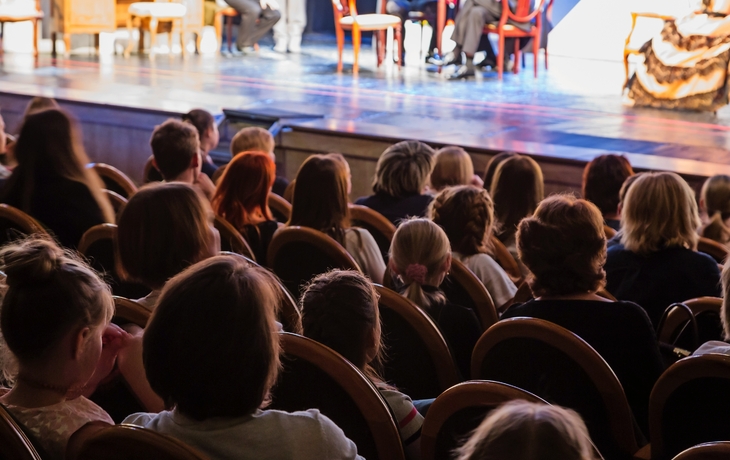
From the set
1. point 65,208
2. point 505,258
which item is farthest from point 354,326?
point 65,208

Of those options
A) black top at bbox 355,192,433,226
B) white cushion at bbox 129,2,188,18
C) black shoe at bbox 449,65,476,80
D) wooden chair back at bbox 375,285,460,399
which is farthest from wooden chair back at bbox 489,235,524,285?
white cushion at bbox 129,2,188,18

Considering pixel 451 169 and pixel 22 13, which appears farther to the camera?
pixel 22 13

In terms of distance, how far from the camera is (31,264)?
3.96 ft

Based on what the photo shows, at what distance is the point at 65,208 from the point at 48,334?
138 cm

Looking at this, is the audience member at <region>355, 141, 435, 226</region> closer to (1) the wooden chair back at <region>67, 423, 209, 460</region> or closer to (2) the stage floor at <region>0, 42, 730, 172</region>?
(2) the stage floor at <region>0, 42, 730, 172</region>

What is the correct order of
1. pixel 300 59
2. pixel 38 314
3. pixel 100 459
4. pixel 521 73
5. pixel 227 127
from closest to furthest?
pixel 100 459, pixel 38 314, pixel 227 127, pixel 521 73, pixel 300 59

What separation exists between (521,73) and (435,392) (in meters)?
6.93

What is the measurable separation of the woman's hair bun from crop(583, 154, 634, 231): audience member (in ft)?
7.19

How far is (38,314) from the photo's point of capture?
1.22 meters

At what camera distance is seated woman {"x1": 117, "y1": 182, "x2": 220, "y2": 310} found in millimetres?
1813

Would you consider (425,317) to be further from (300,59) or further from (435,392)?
(300,59)

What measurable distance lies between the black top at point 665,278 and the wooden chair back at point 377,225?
0.77 m

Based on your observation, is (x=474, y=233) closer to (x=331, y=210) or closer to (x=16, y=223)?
(x=331, y=210)

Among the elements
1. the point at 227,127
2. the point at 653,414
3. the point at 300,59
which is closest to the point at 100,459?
the point at 653,414
